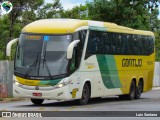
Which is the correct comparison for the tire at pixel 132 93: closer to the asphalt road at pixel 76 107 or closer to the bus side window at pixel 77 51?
the asphalt road at pixel 76 107

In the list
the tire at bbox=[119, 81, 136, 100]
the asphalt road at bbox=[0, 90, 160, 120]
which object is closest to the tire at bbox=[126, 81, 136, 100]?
the tire at bbox=[119, 81, 136, 100]

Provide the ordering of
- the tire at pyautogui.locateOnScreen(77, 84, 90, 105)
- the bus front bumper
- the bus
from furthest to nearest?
1. the tire at pyautogui.locateOnScreen(77, 84, 90, 105)
2. the bus
3. the bus front bumper

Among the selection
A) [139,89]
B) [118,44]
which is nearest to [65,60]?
[118,44]

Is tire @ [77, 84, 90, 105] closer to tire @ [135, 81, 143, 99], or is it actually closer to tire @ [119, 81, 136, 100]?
tire @ [119, 81, 136, 100]

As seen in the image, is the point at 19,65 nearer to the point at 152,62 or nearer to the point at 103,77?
the point at 103,77

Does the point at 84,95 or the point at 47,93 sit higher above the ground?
the point at 47,93

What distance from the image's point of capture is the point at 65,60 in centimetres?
2192

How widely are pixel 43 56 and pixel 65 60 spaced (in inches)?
34.5

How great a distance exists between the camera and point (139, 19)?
45.2m

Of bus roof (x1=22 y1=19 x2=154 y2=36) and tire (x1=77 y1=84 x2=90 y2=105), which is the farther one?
tire (x1=77 y1=84 x2=90 y2=105)

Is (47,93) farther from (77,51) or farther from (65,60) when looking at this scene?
(77,51)

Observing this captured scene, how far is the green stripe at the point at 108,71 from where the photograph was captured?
25.2 meters

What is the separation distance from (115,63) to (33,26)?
5342 mm

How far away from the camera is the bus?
2188 centimetres
